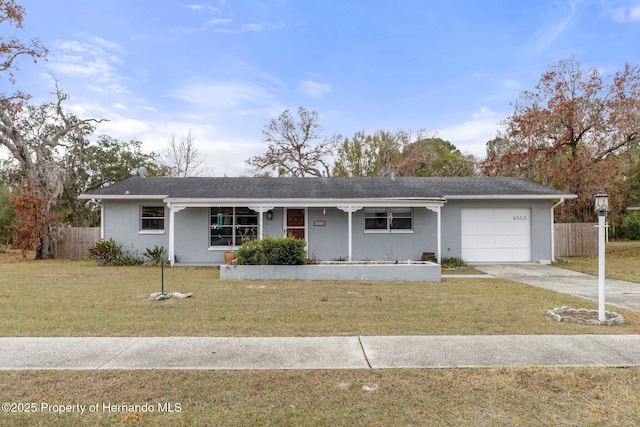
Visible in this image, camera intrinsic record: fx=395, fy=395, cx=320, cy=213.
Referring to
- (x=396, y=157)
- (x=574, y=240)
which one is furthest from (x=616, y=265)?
Answer: (x=396, y=157)

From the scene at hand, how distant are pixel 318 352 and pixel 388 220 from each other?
1062 centimetres

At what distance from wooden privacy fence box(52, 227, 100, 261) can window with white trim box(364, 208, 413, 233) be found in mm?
12942

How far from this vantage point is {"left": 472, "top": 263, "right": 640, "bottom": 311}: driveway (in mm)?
8289

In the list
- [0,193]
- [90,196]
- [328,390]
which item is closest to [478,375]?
[328,390]

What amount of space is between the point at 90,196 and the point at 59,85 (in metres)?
11.5

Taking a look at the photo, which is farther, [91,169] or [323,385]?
[91,169]

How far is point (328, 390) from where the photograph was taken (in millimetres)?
3600

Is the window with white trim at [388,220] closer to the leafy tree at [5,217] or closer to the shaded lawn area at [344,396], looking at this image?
the shaded lawn area at [344,396]

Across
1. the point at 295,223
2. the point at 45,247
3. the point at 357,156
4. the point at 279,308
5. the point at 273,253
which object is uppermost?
the point at 357,156

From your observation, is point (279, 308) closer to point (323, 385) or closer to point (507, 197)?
point (323, 385)

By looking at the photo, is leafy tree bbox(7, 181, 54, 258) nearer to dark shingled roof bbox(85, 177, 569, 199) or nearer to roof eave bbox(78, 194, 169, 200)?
dark shingled roof bbox(85, 177, 569, 199)

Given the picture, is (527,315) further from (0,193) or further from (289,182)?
(0,193)

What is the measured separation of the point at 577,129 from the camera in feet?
65.8

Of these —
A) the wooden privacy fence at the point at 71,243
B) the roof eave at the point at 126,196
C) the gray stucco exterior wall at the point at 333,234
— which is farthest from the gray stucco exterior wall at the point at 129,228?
the wooden privacy fence at the point at 71,243
